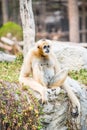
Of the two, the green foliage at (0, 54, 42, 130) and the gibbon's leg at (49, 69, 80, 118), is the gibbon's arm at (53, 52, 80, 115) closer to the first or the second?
the gibbon's leg at (49, 69, 80, 118)

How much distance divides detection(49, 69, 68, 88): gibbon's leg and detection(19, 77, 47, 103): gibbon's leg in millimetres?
446

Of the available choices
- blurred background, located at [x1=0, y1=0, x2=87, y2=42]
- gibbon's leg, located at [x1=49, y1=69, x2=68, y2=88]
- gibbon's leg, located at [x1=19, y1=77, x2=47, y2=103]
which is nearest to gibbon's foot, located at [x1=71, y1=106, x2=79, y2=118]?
gibbon's leg, located at [x1=49, y1=69, x2=68, y2=88]

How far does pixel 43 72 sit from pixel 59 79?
371 millimetres

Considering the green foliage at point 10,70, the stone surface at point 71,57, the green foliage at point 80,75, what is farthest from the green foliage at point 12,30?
the green foliage at point 80,75

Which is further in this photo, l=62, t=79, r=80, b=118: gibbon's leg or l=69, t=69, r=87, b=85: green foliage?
l=69, t=69, r=87, b=85: green foliage

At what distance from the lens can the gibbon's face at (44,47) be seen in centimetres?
1062

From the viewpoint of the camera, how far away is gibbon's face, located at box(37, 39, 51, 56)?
1062 cm

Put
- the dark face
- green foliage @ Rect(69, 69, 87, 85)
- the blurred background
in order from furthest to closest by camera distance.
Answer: the blurred background, green foliage @ Rect(69, 69, 87, 85), the dark face

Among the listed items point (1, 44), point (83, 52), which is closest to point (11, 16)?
point (1, 44)

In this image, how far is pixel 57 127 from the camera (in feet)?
36.5

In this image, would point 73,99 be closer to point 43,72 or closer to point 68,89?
point 68,89

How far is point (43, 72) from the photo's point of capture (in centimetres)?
1089

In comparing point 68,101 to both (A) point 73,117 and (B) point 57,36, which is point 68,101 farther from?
(B) point 57,36

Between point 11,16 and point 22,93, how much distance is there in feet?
66.4
